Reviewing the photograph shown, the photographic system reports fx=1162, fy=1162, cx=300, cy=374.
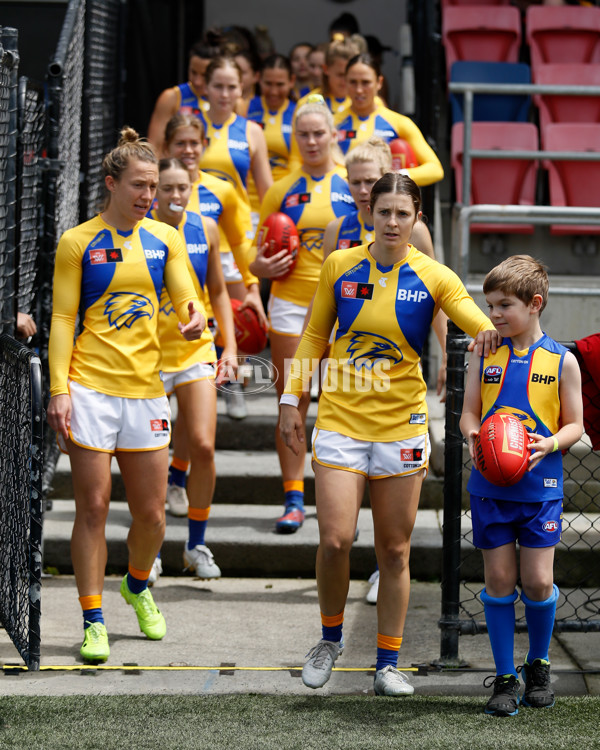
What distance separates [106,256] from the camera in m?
5.01

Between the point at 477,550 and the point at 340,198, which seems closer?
the point at 477,550

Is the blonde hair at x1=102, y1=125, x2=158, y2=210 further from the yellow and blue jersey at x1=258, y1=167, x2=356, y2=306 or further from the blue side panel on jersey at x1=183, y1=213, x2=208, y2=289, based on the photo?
the yellow and blue jersey at x1=258, y1=167, x2=356, y2=306

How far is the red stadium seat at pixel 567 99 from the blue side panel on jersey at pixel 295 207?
390 centimetres

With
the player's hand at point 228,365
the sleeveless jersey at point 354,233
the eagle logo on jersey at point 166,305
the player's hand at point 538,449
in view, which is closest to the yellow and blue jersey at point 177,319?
the eagle logo on jersey at point 166,305

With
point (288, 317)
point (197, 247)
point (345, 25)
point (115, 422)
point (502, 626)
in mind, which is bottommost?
point (502, 626)

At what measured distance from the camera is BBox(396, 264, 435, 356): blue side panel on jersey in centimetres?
452

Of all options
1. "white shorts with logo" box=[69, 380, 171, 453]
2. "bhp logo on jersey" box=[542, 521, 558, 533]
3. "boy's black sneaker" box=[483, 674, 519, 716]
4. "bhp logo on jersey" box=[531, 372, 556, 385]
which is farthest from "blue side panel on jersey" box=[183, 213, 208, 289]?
"boy's black sneaker" box=[483, 674, 519, 716]

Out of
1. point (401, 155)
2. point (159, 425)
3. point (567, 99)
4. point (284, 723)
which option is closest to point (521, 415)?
point (284, 723)

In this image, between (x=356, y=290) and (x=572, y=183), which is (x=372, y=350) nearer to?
(x=356, y=290)

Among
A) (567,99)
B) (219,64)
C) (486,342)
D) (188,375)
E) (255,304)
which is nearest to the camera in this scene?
(486,342)

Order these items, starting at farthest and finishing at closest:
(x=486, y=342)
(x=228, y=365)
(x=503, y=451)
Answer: (x=228, y=365) < (x=486, y=342) < (x=503, y=451)

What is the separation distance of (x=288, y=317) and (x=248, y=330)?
0.78 ft

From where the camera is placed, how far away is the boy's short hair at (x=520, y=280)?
4.35 meters

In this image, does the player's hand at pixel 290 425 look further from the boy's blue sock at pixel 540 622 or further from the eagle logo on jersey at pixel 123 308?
the boy's blue sock at pixel 540 622
